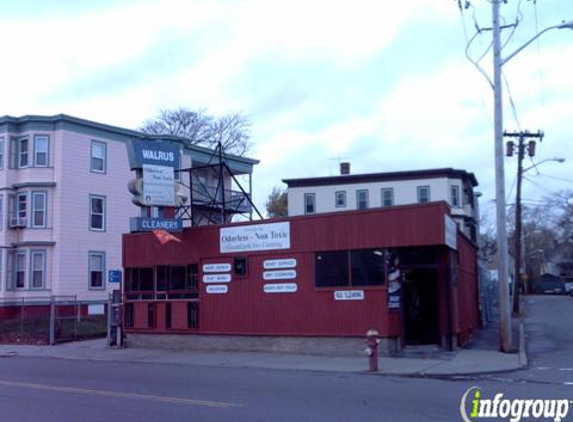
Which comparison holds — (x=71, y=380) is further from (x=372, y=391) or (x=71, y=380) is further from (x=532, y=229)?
(x=532, y=229)

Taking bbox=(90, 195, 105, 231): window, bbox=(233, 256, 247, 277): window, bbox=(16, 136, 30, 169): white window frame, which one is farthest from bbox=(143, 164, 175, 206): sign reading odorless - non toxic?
bbox=(16, 136, 30, 169): white window frame

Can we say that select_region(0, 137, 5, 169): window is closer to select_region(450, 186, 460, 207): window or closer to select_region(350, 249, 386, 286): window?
select_region(350, 249, 386, 286): window

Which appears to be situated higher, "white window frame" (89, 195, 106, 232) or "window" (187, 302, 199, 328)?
"white window frame" (89, 195, 106, 232)

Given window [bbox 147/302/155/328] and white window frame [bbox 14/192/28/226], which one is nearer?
window [bbox 147/302/155/328]

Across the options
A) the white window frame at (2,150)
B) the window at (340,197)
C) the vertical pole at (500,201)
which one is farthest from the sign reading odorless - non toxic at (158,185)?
the window at (340,197)

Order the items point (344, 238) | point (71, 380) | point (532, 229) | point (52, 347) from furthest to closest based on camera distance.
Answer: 1. point (532, 229)
2. point (52, 347)
3. point (344, 238)
4. point (71, 380)

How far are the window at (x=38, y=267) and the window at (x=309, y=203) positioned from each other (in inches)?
1044

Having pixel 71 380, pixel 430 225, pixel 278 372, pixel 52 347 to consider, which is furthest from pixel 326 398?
pixel 52 347

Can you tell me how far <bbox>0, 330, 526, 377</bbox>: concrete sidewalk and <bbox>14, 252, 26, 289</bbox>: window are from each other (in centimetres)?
1392

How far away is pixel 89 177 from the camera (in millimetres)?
40719

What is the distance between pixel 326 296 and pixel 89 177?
23.2m

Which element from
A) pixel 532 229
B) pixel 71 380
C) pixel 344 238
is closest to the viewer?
pixel 71 380

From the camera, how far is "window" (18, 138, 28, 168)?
131ft

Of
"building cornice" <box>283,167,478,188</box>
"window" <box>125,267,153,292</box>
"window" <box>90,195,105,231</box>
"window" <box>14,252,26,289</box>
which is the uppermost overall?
"building cornice" <box>283,167,478,188</box>
